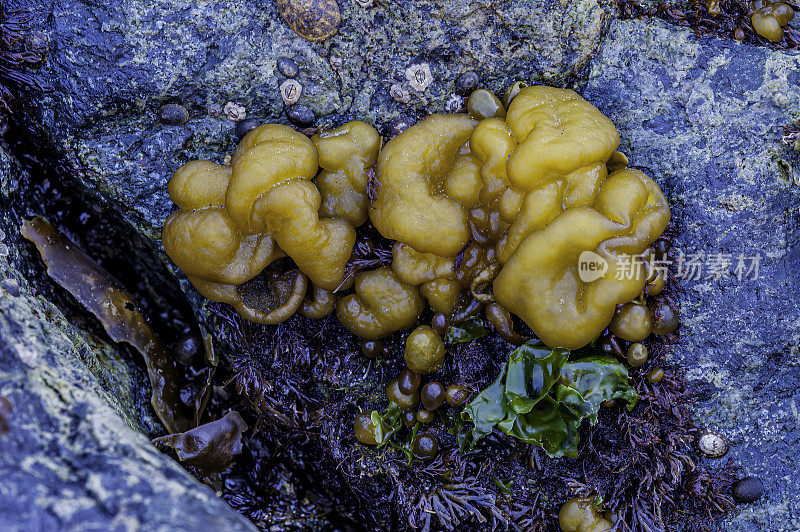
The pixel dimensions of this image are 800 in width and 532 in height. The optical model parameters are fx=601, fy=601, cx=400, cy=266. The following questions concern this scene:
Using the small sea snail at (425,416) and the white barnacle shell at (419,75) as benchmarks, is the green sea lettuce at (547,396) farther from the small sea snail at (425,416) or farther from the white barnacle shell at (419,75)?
the white barnacle shell at (419,75)

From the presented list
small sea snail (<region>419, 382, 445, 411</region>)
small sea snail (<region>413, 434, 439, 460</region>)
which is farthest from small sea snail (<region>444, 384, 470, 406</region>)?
small sea snail (<region>413, 434, 439, 460</region>)

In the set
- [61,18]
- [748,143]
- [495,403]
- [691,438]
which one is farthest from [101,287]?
[748,143]

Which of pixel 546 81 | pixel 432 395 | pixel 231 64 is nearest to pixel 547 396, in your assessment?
pixel 432 395

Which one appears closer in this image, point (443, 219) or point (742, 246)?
point (443, 219)

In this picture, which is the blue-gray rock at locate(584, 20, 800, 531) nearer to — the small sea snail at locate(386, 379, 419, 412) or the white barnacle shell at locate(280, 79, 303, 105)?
the small sea snail at locate(386, 379, 419, 412)

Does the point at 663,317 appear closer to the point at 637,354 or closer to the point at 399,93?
the point at 637,354

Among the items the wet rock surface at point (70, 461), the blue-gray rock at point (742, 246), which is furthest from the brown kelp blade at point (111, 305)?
the blue-gray rock at point (742, 246)
